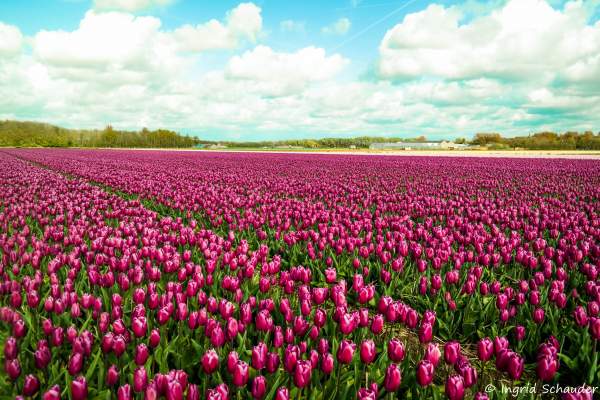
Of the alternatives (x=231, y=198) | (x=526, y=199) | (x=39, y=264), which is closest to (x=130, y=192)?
(x=231, y=198)

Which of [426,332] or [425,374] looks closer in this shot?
[425,374]

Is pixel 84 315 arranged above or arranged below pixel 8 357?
below

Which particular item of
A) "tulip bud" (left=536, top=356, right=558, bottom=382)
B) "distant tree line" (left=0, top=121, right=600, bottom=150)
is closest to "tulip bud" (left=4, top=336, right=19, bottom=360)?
"tulip bud" (left=536, top=356, right=558, bottom=382)

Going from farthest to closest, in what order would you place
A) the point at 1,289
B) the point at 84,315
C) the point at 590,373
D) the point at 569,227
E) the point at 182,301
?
1. the point at 569,227
2. the point at 84,315
3. the point at 1,289
4. the point at 182,301
5. the point at 590,373

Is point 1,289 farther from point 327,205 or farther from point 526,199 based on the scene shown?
point 526,199

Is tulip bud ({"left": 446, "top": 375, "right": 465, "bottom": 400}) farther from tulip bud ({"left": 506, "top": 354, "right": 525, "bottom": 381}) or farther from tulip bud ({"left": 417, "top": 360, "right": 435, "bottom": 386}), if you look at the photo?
tulip bud ({"left": 506, "top": 354, "right": 525, "bottom": 381})

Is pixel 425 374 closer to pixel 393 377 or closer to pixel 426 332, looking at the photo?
pixel 393 377

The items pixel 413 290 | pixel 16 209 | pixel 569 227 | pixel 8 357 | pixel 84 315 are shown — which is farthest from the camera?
pixel 16 209

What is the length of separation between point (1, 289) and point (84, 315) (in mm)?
722

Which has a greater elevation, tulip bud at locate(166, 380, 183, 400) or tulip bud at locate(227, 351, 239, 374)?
Answer: tulip bud at locate(166, 380, 183, 400)

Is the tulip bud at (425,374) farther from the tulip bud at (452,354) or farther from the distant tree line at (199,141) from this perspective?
the distant tree line at (199,141)

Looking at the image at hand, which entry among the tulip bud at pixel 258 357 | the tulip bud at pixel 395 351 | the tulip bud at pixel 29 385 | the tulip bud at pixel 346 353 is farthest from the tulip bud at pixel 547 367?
the tulip bud at pixel 29 385

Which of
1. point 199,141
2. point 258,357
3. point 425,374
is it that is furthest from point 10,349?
point 199,141

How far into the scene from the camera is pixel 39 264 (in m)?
4.75
